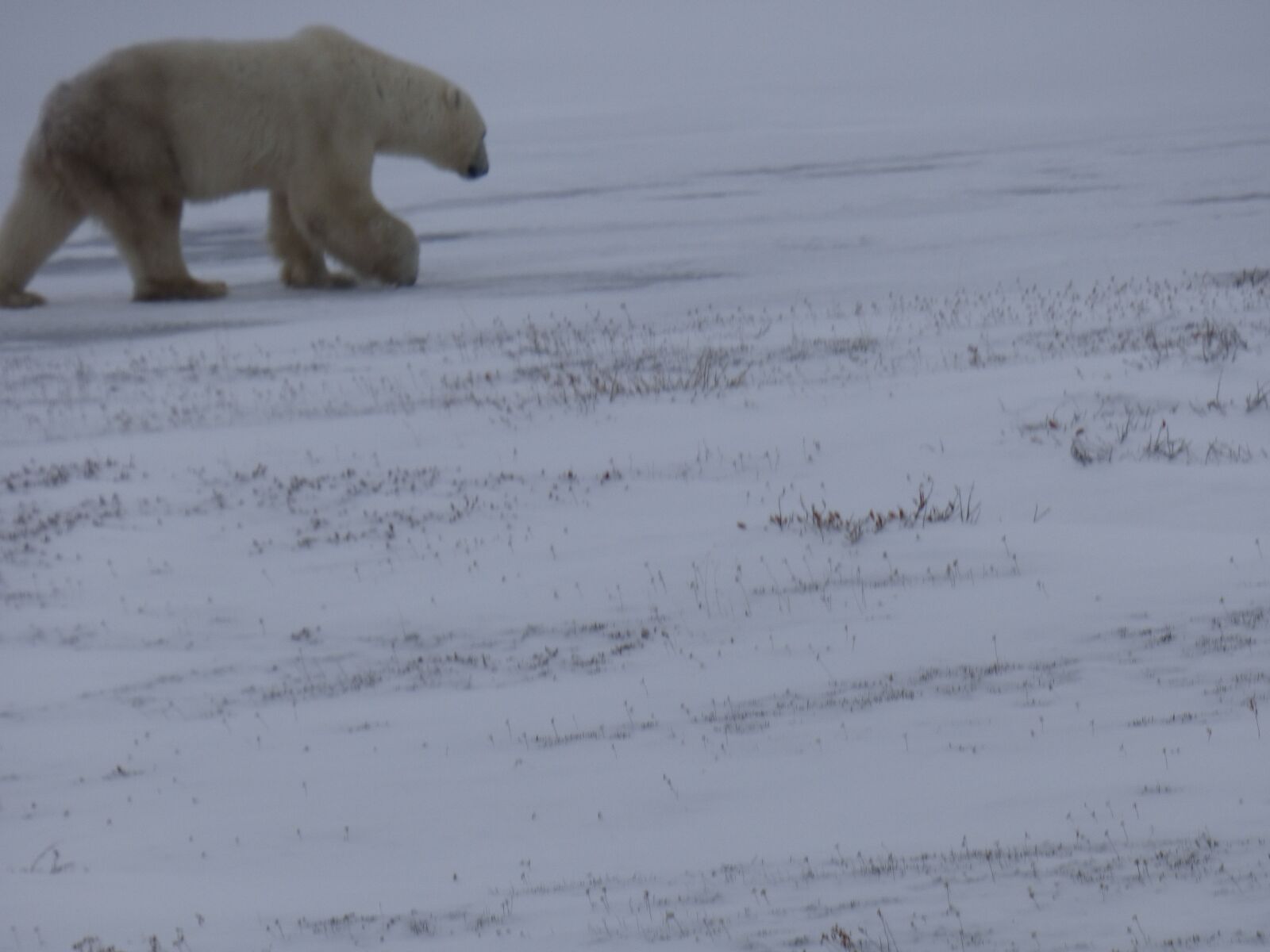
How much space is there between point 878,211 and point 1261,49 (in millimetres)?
42555

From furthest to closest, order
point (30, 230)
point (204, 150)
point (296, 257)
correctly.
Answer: point (296, 257)
point (30, 230)
point (204, 150)

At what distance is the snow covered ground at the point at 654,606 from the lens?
398cm

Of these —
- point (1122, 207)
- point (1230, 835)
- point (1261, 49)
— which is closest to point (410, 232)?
point (1122, 207)

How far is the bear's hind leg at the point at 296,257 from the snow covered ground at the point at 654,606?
430mm

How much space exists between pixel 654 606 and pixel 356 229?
783 cm

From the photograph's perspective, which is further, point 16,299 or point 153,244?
point 16,299

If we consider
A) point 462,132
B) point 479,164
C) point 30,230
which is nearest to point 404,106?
point 462,132

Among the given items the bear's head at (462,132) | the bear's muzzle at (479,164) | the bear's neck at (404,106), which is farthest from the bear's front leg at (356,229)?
the bear's muzzle at (479,164)

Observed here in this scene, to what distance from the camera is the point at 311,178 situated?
1316 cm

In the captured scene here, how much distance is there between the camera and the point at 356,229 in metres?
13.2

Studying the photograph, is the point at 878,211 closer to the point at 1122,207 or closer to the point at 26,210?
the point at 1122,207

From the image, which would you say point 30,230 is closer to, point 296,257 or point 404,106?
point 296,257

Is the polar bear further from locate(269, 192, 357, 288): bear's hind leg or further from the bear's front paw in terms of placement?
locate(269, 192, 357, 288): bear's hind leg

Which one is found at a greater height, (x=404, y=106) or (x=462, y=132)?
(x=404, y=106)
